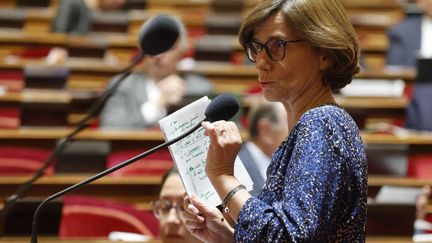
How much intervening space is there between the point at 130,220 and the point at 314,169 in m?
1.10

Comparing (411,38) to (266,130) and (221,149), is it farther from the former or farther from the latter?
(221,149)

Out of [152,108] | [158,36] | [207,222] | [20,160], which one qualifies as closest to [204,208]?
[207,222]

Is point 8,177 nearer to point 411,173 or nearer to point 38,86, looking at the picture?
point 38,86

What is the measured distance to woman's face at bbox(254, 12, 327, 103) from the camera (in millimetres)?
870

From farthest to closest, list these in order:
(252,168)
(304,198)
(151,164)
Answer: (151,164) < (252,168) < (304,198)

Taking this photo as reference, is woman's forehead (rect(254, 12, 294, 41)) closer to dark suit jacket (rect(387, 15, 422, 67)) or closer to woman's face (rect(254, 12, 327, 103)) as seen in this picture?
woman's face (rect(254, 12, 327, 103))

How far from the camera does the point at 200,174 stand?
96cm

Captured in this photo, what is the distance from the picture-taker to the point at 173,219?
5.00ft

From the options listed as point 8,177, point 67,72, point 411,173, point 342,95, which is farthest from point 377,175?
point 67,72

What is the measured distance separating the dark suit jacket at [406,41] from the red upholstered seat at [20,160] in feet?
5.14

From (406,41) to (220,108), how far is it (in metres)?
2.46

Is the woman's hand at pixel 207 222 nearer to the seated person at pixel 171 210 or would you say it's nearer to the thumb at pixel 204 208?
the thumb at pixel 204 208

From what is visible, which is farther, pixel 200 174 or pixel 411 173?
pixel 411 173

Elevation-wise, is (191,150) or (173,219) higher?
(191,150)
